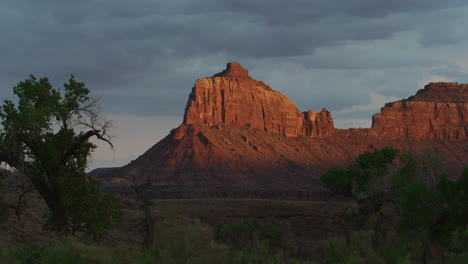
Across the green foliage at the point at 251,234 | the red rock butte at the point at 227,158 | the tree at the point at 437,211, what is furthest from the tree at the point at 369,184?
the red rock butte at the point at 227,158

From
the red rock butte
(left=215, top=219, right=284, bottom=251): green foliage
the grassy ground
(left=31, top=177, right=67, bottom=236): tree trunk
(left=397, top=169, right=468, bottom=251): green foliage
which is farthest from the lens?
the red rock butte

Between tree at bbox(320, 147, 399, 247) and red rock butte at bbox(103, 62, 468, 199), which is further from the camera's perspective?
red rock butte at bbox(103, 62, 468, 199)

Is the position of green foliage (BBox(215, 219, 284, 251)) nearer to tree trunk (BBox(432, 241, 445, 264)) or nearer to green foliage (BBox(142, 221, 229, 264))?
tree trunk (BBox(432, 241, 445, 264))

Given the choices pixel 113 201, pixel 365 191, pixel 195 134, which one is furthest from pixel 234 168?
pixel 113 201

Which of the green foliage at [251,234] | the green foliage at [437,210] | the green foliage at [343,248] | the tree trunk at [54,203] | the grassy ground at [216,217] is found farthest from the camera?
the green foliage at [251,234]

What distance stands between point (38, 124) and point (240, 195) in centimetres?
10703

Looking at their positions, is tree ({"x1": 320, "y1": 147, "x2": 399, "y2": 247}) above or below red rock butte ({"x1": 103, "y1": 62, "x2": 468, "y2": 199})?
Answer: below

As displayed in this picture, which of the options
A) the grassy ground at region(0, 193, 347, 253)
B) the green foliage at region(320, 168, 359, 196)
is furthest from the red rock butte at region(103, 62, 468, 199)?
the green foliage at region(320, 168, 359, 196)

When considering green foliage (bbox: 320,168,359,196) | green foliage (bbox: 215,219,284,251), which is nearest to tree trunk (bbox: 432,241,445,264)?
green foliage (bbox: 320,168,359,196)

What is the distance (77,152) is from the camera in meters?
26.0

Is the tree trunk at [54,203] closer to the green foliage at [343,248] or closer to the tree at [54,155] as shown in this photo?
the tree at [54,155]

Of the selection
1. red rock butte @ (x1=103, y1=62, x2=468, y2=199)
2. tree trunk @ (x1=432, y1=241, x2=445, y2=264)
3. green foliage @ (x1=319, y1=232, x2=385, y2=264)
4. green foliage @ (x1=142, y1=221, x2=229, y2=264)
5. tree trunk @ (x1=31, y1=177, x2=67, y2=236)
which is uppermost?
red rock butte @ (x1=103, y1=62, x2=468, y2=199)

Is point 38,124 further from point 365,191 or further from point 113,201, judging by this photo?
point 365,191

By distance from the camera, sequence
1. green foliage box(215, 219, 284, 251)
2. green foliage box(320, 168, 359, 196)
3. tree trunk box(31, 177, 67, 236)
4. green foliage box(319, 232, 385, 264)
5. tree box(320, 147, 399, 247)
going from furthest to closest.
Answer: green foliage box(215, 219, 284, 251) → green foliage box(320, 168, 359, 196) → green foliage box(319, 232, 385, 264) → tree box(320, 147, 399, 247) → tree trunk box(31, 177, 67, 236)
